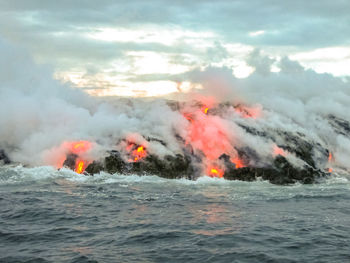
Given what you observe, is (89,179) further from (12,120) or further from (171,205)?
(12,120)

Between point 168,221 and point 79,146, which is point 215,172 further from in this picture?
point 168,221

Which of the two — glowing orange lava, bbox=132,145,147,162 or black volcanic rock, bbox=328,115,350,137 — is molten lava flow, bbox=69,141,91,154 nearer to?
glowing orange lava, bbox=132,145,147,162

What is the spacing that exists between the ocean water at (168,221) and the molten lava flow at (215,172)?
5.61 ft

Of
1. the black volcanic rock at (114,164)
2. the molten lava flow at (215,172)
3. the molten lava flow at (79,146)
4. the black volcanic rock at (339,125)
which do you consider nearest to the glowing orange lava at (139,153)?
the black volcanic rock at (114,164)

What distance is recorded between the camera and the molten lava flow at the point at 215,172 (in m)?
26.4

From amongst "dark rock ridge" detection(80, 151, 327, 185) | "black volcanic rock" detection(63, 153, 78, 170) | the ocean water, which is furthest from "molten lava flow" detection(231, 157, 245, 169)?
"black volcanic rock" detection(63, 153, 78, 170)

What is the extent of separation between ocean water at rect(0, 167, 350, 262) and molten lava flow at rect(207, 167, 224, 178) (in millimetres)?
1709

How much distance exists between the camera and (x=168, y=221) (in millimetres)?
15391

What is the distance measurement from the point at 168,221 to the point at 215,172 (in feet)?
38.2

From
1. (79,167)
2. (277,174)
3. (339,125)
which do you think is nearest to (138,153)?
(79,167)

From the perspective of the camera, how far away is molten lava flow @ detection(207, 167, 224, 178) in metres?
26.4

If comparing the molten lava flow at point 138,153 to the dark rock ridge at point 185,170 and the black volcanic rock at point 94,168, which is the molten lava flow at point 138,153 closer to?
the dark rock ridge at point 185,170

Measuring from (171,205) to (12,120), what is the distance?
21.8 metres

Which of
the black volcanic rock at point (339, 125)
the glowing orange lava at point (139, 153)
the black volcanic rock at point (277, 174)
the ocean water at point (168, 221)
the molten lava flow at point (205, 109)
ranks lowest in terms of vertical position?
the ocean water at point (168, 221)
